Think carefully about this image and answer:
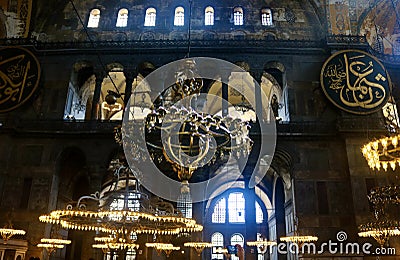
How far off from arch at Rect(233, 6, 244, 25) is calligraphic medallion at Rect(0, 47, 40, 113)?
7.37 m

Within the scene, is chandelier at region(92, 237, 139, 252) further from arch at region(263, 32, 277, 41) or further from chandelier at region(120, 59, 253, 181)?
arch at region(263, 32, 277, 41)

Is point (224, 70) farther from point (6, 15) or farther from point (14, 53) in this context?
point (6, 15)

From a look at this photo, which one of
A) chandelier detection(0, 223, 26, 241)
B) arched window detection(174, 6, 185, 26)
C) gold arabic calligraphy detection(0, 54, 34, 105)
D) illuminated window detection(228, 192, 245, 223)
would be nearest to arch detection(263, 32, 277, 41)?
arched window detection(174, 6, 185, 26)

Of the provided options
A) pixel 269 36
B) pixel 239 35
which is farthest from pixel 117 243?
pixel 269 36

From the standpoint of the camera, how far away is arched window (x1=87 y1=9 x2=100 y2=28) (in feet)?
45.6

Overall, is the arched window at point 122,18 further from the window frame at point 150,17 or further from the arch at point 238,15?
the arch at point 238,15

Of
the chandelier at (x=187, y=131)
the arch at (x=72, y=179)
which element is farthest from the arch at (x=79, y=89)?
the chandelier at (x=187, y=131)

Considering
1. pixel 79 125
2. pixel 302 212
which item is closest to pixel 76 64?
pixel 79 125

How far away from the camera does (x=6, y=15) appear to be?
45.2 ft

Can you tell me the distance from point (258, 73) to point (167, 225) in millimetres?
6838

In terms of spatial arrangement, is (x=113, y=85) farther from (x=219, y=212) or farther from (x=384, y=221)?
(x=384, y=221)

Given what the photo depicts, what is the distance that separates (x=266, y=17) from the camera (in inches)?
542

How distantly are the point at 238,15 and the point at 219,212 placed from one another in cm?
1127

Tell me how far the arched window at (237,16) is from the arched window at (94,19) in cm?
534
